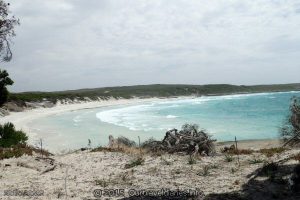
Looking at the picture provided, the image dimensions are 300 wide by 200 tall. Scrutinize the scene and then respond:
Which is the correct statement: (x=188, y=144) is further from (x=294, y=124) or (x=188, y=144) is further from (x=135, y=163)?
(x=294, y=124)

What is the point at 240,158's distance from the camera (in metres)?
13.3

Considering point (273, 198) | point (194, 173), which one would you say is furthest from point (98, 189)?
point (273, 198)

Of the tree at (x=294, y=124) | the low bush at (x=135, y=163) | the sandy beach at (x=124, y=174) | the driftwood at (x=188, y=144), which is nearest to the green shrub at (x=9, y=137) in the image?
the sandy beach at (x=124, y=174)

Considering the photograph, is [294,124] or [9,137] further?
[9,137]

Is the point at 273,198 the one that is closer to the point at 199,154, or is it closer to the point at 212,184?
the point at 212,184

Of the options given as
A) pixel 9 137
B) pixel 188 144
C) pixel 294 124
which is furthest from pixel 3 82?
pixel 294 124

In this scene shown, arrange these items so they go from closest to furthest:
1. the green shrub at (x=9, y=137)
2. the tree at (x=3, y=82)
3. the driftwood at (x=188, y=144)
A: the driftwood at (x=188, y=144) → the green shrub at (x=9, y=137) → the tree at (x=3, y=82)

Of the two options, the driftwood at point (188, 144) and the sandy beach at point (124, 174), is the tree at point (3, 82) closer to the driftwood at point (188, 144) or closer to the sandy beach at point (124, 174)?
the sandy beach at point (124, 174)

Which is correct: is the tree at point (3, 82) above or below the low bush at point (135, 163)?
above

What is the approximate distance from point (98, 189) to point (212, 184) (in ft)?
9.38

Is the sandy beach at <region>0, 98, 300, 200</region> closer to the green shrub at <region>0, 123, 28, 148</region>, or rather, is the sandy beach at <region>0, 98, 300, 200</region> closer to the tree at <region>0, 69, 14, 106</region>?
the green shrub at <region>0, 123, 28, 148</region>

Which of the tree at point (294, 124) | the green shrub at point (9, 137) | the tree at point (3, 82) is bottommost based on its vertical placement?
the green shrub at point (9, 137)

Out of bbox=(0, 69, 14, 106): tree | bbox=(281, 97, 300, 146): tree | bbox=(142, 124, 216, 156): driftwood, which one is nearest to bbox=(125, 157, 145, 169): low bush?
bbox=(142, 124, 216, 156): driftwood

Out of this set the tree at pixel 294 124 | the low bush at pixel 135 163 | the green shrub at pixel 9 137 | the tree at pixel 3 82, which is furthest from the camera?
the tree at pixel 3 82
